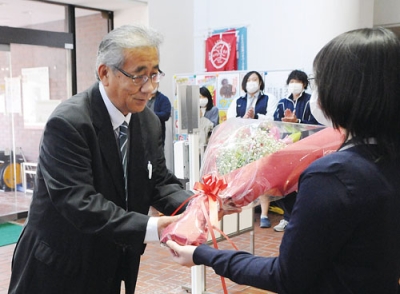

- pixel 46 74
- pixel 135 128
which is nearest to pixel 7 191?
pixel 46 74

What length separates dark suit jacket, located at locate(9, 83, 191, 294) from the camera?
55.7 inches

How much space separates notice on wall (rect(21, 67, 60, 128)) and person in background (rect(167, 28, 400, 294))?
5356 millimetres

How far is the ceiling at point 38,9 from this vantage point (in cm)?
568

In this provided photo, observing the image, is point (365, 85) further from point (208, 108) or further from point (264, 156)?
point (208, 108)

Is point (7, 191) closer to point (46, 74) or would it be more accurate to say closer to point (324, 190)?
point (46, 74)

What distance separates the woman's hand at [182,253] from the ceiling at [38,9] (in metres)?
4.94

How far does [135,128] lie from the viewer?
1.67m

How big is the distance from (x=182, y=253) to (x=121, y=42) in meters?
0.64

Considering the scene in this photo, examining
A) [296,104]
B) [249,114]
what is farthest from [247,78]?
[296,104]

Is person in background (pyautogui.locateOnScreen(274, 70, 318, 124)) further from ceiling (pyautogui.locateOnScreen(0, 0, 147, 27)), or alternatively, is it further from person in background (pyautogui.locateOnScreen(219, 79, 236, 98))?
ceiling (pyautogui.locateOnScreen(0, 0, 147, 27))

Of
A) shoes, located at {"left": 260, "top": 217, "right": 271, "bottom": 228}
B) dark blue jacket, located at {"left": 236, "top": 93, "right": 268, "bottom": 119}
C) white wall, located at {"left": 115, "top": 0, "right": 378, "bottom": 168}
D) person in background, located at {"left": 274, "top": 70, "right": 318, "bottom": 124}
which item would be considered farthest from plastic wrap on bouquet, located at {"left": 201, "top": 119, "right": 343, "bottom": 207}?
white wall, located at {"left": 115, "top": 0, "right": 378, "bottom": 168}

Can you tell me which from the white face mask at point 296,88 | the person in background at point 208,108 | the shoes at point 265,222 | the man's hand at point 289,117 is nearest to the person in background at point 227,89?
the person in background at point 208,108

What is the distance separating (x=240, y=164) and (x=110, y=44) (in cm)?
55

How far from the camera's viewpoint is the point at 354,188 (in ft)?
3.29
